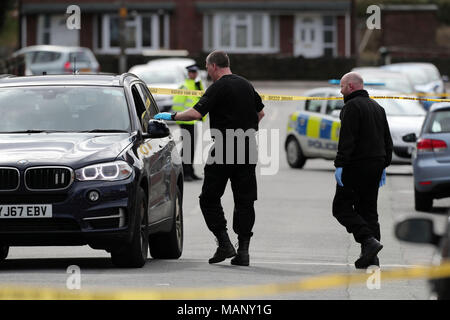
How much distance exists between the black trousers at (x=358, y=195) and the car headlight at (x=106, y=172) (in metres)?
1.99

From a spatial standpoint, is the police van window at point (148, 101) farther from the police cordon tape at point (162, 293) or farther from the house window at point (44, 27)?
the house window at point (44, 27)

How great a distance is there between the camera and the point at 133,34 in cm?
6550

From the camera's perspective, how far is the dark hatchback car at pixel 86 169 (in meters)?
10.5

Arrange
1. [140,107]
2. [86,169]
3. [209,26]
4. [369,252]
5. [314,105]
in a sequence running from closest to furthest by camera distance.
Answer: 1. [86,169]
2. [369,252]
3. [140,107]
4. [314,105]
5. [209,26]

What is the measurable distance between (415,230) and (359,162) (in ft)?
18.9

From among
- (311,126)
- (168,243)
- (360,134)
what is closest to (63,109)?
(168,243)

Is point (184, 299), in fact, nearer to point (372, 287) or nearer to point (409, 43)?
point (372, 287)

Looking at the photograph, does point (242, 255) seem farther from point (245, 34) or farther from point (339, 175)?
point (245, 34)

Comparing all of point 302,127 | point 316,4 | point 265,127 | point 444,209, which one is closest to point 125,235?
point 444,209

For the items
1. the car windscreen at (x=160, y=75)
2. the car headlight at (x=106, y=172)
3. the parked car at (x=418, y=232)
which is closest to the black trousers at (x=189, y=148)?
the car headlight at (x=106, y=172)

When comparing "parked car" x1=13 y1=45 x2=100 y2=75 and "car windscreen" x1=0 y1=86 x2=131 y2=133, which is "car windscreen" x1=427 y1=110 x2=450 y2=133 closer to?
"car windscreen" x1=0 y1=86 x2=131 y2=133

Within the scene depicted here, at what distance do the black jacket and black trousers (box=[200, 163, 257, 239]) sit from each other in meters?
0.79

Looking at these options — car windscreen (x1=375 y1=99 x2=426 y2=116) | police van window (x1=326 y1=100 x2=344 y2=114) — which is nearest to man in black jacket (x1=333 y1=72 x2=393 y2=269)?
police van window (x1=326 y1=100 x2=344 y2=114)
